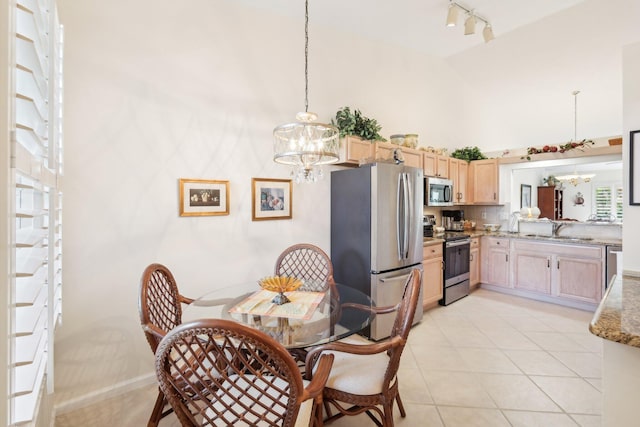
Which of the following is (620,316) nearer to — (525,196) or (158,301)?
(158,301)

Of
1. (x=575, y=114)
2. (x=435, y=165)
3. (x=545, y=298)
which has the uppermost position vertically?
(x=575, y=114)

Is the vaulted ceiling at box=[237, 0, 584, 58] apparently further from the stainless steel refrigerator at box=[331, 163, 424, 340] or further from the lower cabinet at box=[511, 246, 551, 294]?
the lower cabinet at box=[511, 246, 551, 294]

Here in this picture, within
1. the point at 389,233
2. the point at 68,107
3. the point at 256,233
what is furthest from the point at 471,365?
the point at 68,107

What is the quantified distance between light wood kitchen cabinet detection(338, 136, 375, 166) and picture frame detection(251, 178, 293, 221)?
28.0 inches

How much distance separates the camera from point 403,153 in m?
3.85

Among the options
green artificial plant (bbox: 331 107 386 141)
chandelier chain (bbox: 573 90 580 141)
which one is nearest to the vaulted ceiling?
green artificial plant (bbox: 331 107 386 141)

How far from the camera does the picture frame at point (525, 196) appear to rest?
528 cm

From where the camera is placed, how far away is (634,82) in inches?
71.3

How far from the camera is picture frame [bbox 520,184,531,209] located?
17.3 feet

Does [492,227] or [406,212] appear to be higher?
[406,212]

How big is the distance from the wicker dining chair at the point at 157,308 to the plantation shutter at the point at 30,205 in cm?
39

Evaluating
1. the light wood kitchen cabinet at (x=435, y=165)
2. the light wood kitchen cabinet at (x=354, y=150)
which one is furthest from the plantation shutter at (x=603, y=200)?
the light wood kitchen cabinet at (x=354, y=150)

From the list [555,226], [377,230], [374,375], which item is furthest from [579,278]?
[374,375]

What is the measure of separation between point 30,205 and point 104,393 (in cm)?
168
